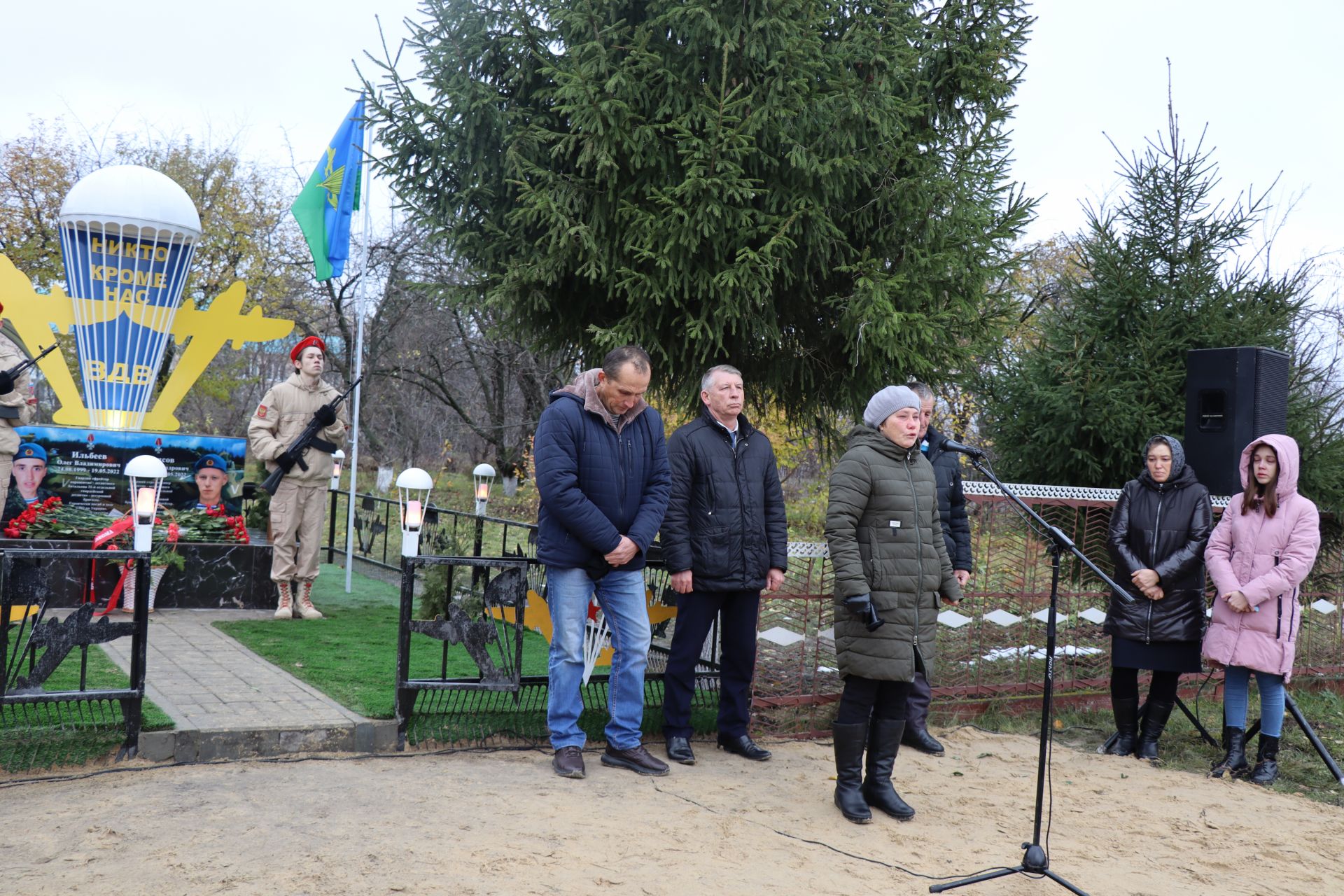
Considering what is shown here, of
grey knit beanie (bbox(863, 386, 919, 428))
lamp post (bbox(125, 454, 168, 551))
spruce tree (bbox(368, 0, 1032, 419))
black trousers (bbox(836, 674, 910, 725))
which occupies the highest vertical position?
spruce tree (bbox(368, 0, 1032, 419))

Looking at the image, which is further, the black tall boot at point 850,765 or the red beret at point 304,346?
the red beret at point 304,346

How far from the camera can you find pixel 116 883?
3.09 meters

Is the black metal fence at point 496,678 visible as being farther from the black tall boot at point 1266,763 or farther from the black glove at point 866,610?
the black tall boot at point 1266,763

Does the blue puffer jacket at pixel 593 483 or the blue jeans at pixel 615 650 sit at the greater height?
the blue puffer jacket at pixel 593 483

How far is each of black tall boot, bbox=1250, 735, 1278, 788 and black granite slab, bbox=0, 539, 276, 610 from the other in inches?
268

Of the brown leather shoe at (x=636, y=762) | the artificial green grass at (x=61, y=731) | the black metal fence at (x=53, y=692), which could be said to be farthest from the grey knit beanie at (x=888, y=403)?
the artificial green grass at (x=61, y=731)

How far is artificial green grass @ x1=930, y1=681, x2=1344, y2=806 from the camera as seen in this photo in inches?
215

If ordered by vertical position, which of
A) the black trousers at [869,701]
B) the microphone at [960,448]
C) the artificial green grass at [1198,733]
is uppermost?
the microphone at [960,448]

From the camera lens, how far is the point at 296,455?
7625 mm

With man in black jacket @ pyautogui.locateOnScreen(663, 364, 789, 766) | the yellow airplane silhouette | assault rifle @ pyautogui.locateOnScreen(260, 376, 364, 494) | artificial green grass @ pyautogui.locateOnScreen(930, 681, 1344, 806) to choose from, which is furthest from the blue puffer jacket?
the yellow airplane silhouette

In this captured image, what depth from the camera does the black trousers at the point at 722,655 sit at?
16.6 feet

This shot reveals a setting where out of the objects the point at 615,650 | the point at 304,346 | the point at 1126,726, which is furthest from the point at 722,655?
the point at 304,346

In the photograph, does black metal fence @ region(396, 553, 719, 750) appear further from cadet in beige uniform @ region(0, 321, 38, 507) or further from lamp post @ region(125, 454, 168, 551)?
cadet in beige uniform @ region(0, 321, 38, 507)

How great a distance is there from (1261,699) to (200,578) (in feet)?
23.5
